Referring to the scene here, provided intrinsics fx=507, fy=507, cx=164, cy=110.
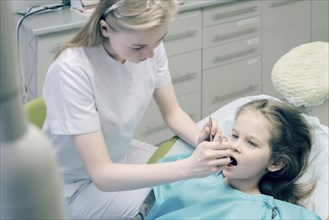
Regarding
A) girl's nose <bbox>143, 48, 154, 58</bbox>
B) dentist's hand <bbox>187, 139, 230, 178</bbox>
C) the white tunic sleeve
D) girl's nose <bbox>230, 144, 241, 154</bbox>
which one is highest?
girl's nose <bbox>143, 48, 154, 58</bbox>

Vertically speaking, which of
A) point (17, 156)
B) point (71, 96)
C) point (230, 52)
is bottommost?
point (230, 52)

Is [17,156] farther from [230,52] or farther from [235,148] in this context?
[230,52]

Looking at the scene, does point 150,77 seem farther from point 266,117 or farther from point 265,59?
point 265,59

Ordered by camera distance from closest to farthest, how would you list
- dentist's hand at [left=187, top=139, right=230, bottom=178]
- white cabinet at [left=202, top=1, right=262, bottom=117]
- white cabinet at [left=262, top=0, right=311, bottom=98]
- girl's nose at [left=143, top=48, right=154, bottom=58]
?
1. dentist's hand at [left=187, top=139, right=230, bottom=178]
2. girl's nose at [left=143, top=48, right=154, bottom=58]
3. white cabinet at [left=202, top=1, right=262, bottom=117]
4. white cabinet at [left=262, top=0, right=311, bottom=98]

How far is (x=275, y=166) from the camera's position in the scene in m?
1.58

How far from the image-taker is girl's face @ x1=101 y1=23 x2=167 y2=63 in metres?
1.39

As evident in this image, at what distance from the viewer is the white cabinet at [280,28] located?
11.0ft

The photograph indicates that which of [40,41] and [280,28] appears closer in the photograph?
[40,41]

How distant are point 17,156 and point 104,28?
1.30 m

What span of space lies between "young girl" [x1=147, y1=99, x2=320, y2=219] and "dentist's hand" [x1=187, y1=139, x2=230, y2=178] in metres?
0.14

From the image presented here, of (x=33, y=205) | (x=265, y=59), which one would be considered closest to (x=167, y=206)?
(x=33, y=205)

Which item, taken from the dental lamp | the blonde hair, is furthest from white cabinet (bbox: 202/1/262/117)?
the dental lamp

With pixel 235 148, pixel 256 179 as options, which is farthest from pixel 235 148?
pixel 256 179

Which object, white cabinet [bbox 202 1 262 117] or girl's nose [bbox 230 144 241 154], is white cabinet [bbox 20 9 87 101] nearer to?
white cabinet [bbox 202 1 262 117]
